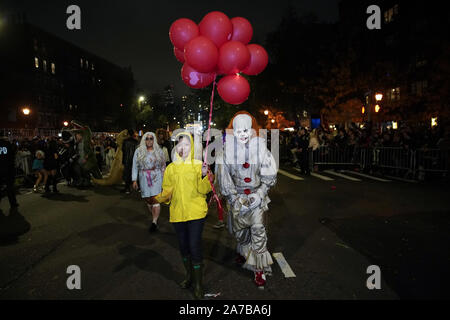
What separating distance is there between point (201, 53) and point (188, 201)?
2077 millimetres

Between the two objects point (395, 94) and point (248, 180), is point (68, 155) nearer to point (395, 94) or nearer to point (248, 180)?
point (248, 180)

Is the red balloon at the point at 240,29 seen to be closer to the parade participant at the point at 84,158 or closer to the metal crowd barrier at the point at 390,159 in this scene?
the parade participant at the point at 84,158

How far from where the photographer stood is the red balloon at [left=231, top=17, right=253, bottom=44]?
5023 millimetres

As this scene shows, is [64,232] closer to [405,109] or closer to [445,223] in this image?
[445,223]

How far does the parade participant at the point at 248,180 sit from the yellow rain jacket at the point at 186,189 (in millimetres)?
372

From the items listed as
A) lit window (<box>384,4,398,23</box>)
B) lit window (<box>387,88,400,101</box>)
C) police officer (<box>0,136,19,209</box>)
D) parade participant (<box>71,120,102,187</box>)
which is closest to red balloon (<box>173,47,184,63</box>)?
police officer (<box>0,136,19,209</box>)

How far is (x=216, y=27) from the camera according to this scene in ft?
15.2

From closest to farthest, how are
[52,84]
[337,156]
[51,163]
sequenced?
[51,163], [337,156], [52,84]

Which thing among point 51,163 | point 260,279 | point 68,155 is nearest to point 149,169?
point 260,279

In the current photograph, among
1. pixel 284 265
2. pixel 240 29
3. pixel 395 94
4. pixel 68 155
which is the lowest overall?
pixel 284 265

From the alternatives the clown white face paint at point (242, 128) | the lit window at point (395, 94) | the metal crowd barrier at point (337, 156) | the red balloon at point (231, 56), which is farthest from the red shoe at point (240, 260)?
the lit window at point (395, 94)

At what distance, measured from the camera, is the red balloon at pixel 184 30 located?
4727 mm

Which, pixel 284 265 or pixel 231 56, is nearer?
pixel 284 265

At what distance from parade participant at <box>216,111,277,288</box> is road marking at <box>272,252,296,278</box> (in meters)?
0.28
